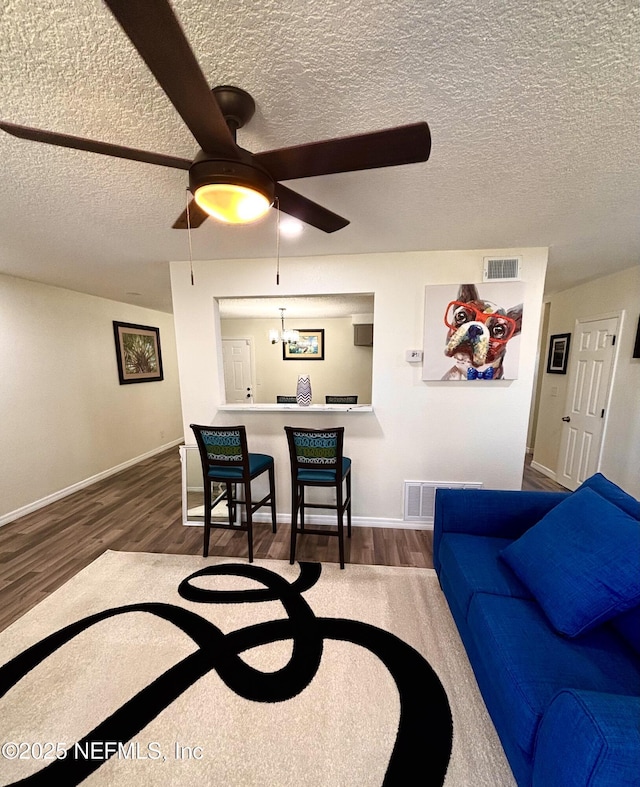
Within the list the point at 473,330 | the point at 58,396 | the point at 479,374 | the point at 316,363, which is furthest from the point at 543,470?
the point at 58,396

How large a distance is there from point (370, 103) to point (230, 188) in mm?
577

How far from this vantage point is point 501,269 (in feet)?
7.89

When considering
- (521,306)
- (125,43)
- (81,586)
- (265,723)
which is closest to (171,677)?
(265,723)

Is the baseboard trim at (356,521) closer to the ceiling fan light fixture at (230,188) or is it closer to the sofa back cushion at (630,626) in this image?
the sofa back cushion at (630,626)

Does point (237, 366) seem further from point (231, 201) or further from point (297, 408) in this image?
point (231, 201)

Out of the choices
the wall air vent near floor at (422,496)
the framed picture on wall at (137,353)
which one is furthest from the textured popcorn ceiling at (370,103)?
the framed picture on wall at (137,353)

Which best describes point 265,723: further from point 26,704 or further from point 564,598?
point 564,598

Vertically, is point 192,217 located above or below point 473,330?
above

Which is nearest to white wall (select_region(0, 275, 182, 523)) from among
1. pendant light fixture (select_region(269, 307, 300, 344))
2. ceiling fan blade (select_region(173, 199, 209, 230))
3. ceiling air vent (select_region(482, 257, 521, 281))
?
pendant light fixture (select_region(269, 307, 300, 344))

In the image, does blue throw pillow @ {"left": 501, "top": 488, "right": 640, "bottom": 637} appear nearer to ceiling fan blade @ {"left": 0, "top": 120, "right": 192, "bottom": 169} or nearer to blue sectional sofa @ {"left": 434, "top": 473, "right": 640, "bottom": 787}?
blue sectional sofa @ {"left": 434, "top": 473, "right": 640, "bottom": 787}

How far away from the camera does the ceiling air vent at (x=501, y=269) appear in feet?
7.83

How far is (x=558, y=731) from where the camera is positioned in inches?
31.9

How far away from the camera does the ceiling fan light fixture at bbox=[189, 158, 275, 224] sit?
0.94m

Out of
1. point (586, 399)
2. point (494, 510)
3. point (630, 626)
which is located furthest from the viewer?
point (586, 399)
